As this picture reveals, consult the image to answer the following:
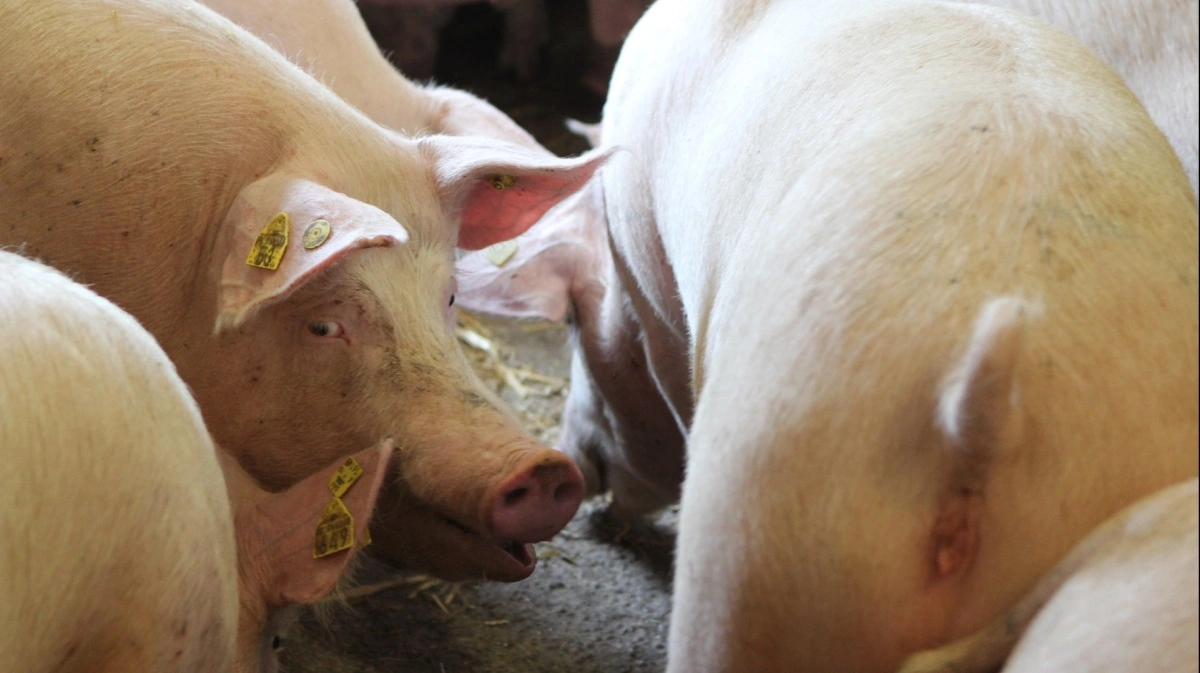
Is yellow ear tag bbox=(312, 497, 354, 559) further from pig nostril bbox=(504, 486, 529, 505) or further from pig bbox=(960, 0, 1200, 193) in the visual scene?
pig bbox=(960, 0, 1200, 193)

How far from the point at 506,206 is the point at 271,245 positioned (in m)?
0.66

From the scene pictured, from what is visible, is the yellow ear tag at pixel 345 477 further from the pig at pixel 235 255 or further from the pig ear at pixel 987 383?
the pig ear at pixel 987 383

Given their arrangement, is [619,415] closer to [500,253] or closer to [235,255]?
[500,253]

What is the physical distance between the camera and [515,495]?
85.7 inches

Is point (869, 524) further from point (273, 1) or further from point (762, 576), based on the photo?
point (273, 1)

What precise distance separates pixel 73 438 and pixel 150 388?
13 cm

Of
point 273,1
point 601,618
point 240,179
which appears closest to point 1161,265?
point 240,179

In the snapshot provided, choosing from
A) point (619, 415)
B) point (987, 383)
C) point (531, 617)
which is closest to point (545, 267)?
point (619, 415)

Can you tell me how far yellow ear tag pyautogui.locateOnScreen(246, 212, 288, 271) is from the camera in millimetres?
2086

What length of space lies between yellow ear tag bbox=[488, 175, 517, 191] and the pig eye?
478 mm

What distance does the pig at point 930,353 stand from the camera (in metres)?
1.30

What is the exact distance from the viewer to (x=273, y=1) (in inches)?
121

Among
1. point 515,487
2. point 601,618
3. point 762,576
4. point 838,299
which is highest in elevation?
point 838,299


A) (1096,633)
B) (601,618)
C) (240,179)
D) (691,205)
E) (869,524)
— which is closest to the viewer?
(1096,633)
